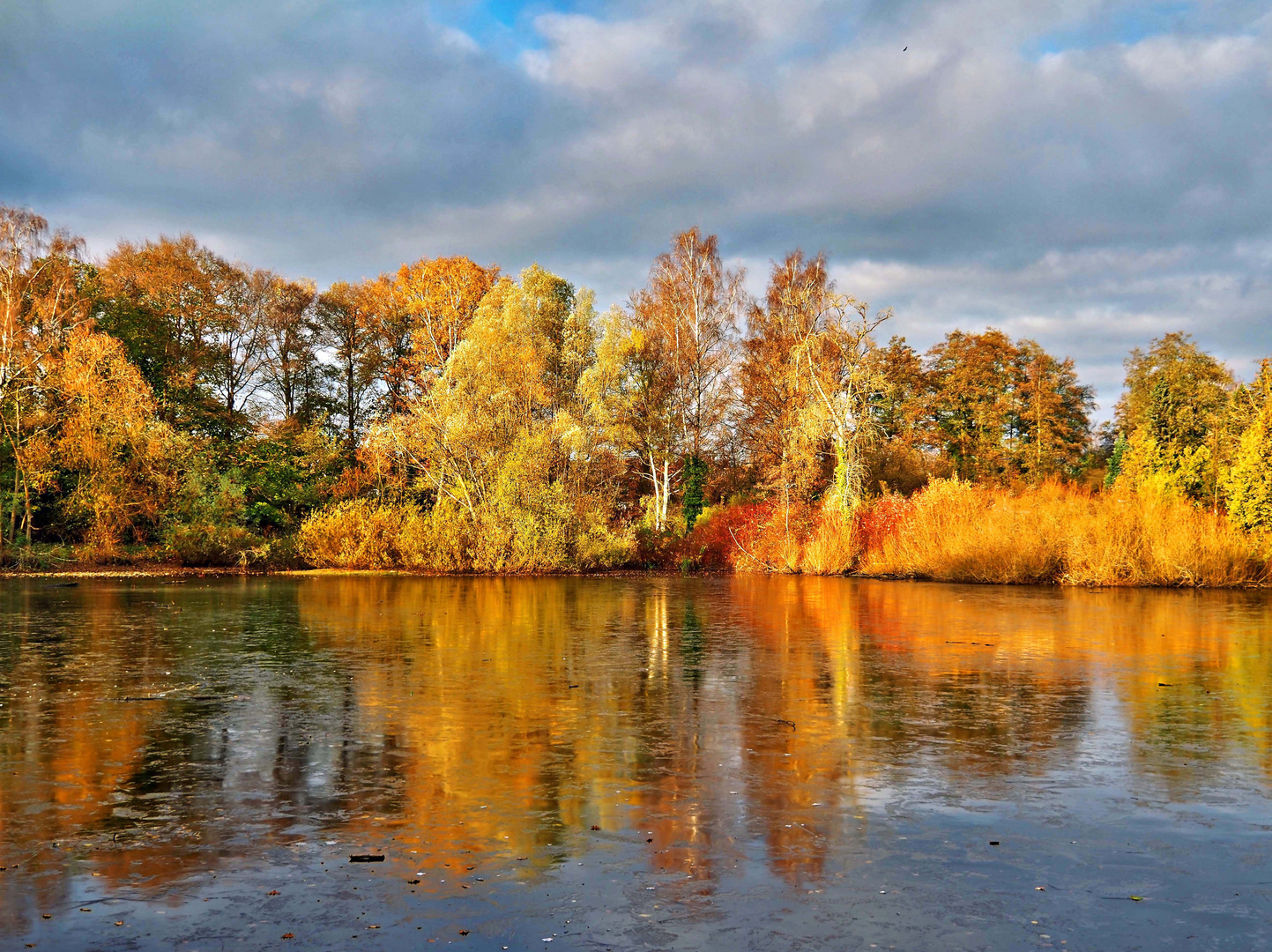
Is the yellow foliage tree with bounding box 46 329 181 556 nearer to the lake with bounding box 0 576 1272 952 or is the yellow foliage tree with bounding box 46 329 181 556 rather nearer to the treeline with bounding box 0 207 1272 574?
the treeline with bounding box 0 207 1272 574

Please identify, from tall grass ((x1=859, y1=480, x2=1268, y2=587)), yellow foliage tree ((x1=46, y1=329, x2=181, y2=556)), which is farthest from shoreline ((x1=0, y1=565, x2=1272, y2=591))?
yellow foliage tree ((x1=46, y1=329, x2=181, y2=556))

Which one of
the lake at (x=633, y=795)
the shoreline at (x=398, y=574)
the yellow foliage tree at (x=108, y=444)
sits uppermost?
the yellow foliage tree at (x=108, y=444)

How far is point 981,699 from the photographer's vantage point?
35.5 ft

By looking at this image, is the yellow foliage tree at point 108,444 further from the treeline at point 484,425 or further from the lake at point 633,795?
the lake at point 633,795

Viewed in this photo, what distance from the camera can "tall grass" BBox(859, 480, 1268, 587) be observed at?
94.7ft

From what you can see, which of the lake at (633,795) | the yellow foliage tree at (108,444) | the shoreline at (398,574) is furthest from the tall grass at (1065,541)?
the yellow foliage tree at (108,444)

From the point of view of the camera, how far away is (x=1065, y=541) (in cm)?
3008

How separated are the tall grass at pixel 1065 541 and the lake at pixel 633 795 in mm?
14726

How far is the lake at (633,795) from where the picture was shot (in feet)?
16.0

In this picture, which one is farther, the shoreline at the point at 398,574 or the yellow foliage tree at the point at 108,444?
the yellow foliage tree at the point at 108,444

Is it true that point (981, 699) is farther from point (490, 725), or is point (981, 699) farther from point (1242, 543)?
point (1242, 543)

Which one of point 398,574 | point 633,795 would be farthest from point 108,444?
point 633,795

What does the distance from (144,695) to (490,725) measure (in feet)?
13.6

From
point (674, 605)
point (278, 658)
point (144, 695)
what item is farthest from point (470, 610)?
point (144, 695)
